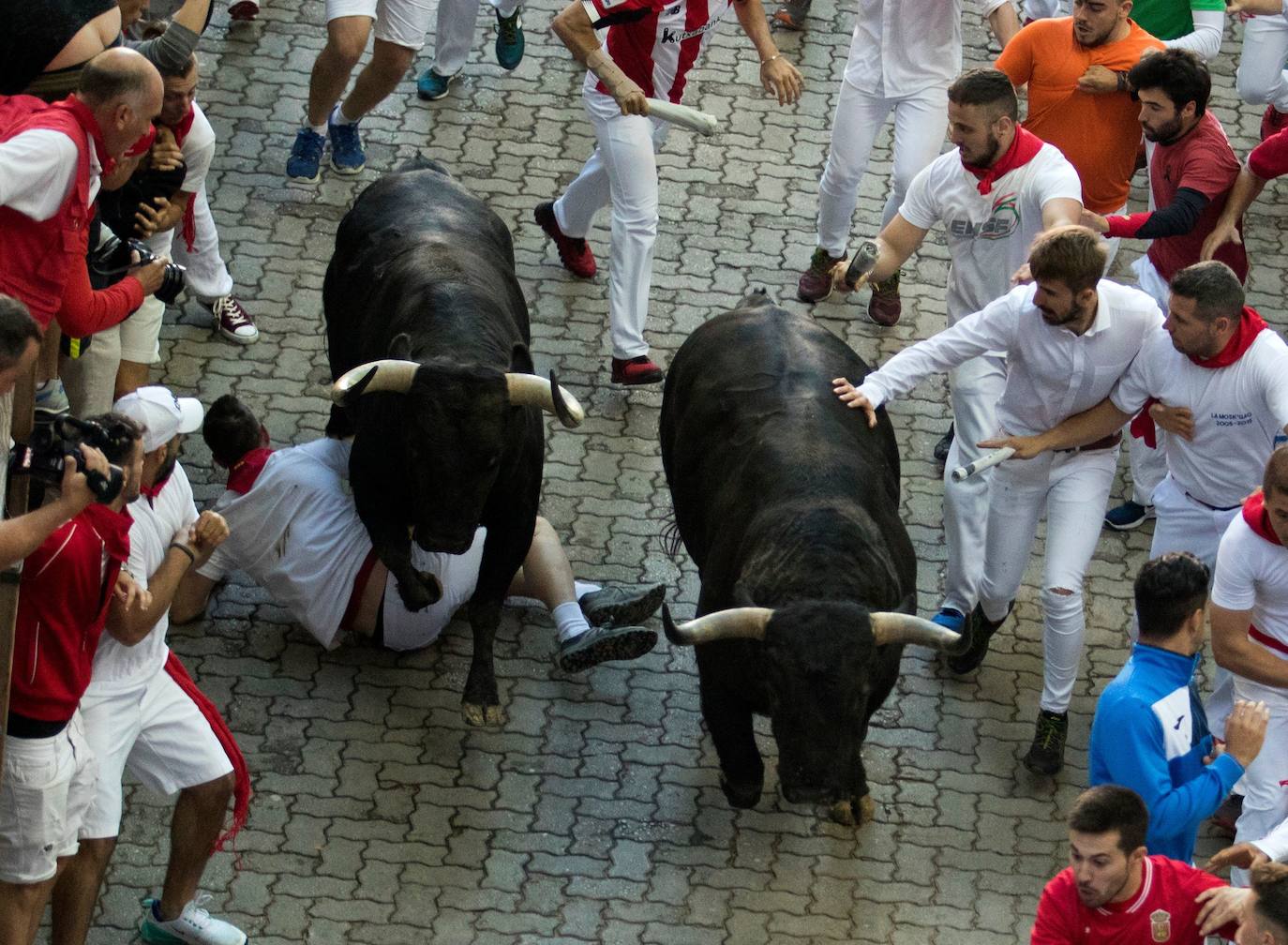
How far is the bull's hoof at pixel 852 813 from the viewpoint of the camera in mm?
7738

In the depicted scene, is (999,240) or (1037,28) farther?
(1037,28)

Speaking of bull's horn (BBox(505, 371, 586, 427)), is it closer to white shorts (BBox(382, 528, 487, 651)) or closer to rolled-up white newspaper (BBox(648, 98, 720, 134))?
white shorts (BBox(382, 528, 487, 651))

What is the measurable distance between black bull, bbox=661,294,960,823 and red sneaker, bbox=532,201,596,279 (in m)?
2.29

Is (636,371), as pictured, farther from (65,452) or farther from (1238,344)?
(65,452)

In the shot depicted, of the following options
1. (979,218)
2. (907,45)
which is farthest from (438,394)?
(907,45)

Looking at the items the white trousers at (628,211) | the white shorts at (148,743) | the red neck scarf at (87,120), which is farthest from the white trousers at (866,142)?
the white shorts at (148,743)

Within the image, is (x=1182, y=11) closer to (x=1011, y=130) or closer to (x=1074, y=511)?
(x=1011, y=130)

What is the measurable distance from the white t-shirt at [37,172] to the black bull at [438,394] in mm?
1295

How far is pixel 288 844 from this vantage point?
7.46 metres

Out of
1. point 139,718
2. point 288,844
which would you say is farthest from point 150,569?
point 288,844

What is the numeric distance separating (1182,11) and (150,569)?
714cm

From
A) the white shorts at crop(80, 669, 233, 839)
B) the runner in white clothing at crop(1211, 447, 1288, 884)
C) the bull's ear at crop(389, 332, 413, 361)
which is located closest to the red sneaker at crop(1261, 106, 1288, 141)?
the runner in white clothing at crop(1211, 447, 1288, 884)

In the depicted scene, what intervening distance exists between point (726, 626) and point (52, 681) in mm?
2253

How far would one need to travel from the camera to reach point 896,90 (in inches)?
408
